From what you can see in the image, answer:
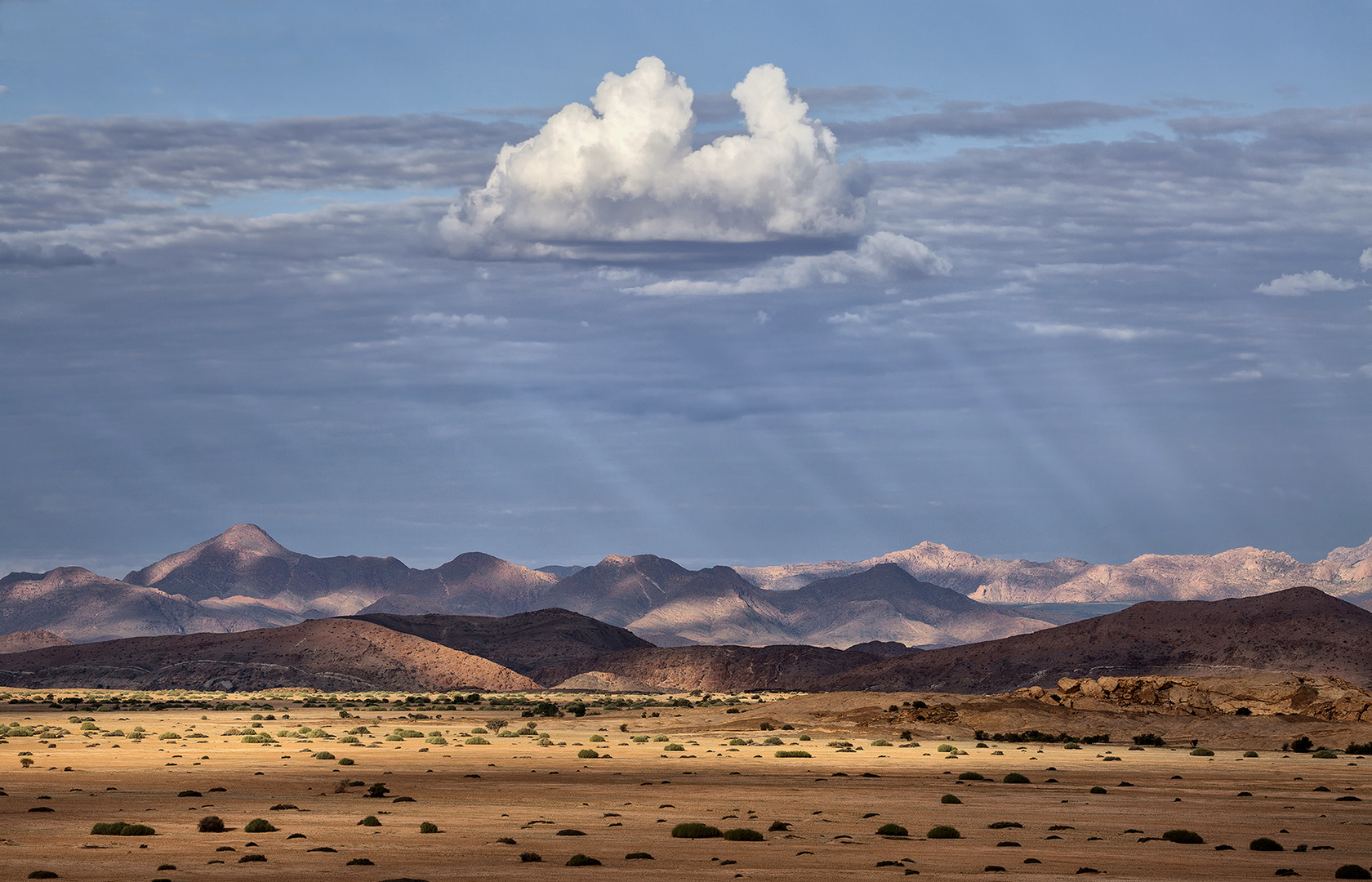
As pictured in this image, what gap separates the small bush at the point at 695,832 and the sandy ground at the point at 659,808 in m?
0.49

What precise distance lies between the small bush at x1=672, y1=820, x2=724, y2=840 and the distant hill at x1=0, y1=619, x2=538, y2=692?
15486 centimetres

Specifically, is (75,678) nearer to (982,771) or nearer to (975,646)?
(975,646)

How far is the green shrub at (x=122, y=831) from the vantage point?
30.5 m

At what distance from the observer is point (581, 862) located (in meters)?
26.5

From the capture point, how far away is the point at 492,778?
50.8 m

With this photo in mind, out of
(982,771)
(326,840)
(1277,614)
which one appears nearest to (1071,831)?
(326,840)

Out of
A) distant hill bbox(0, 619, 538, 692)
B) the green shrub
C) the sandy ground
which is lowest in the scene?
the sandy ground

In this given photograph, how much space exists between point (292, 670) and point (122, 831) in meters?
162

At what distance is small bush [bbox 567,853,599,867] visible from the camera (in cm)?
2647

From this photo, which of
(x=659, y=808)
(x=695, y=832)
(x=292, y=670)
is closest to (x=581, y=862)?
(x=695, y=832)

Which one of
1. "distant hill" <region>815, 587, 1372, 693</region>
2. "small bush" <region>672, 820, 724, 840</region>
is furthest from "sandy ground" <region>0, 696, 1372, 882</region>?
"distant hill" <region>815, 587, 1372, 693</region>

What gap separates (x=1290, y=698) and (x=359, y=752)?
59402 millimetres

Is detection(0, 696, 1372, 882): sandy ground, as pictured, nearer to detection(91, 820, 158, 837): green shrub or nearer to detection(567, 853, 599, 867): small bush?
detection(567, 853, 599, 867): small bush

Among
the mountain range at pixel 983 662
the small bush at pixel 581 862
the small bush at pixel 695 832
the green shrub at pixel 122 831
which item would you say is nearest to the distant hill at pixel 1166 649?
the mountain range at pixel 983 662
